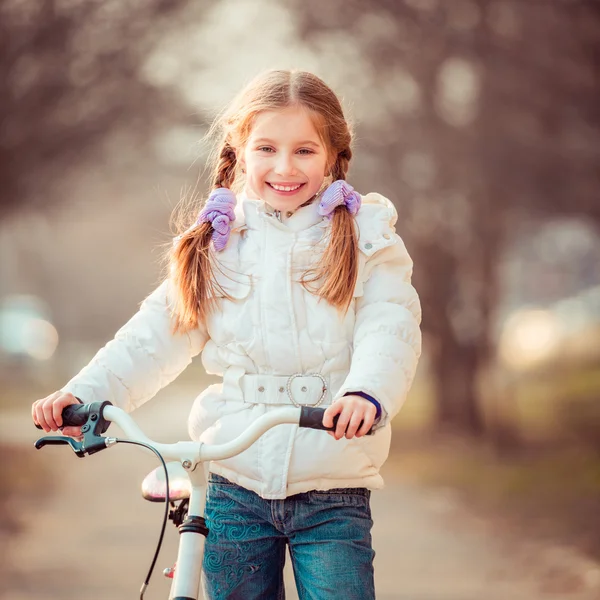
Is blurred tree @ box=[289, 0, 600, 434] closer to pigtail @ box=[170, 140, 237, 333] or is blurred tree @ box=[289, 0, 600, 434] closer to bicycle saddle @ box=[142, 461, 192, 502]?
pigtail @ box=[170, 140, 237, 333]

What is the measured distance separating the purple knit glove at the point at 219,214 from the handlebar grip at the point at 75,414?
0.51 meters

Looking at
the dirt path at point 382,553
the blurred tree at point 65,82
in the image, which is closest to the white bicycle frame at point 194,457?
the dirt path at point 382,553

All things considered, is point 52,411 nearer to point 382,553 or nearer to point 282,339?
point 282,339

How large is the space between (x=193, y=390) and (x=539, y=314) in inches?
173

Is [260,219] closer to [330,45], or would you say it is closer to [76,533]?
[76,533]

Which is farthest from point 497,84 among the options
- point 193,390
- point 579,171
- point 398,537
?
point 193,390

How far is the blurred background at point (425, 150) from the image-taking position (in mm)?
7285

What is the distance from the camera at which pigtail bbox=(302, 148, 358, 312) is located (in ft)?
7.21

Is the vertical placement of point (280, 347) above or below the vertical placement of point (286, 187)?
below

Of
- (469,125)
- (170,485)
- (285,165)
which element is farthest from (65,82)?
(170,485)

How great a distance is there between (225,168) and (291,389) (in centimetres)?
61

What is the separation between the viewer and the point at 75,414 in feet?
6.59

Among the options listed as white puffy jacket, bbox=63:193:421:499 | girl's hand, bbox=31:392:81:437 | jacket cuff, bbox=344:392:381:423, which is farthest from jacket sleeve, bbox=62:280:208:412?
jacket cuff, bbox=344:392:381:423

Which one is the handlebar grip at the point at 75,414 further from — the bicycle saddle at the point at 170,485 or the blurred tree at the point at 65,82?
the blurred tree at the point at 65,82
